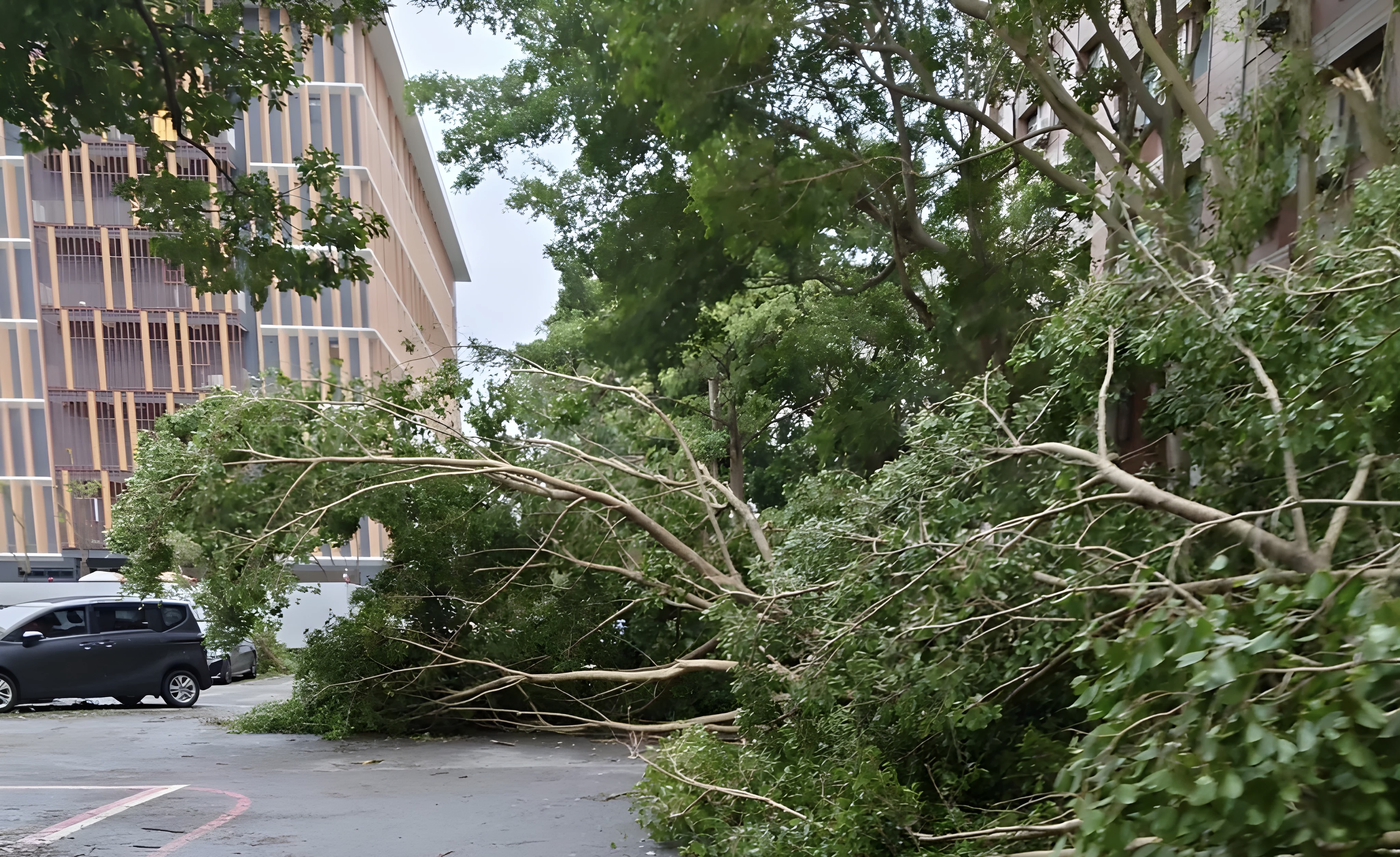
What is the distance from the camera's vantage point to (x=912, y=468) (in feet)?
→ 26.7

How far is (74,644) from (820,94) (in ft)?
43.4

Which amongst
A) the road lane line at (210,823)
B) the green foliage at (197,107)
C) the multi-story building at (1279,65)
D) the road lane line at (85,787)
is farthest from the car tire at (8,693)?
the multi-story building at (1279,65)

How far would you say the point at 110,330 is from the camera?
46.3m

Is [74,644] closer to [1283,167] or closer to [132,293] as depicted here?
[1283,167]

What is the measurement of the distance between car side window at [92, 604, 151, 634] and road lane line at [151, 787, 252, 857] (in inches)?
336

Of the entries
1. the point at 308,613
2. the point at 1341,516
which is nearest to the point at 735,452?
the point at 308,613

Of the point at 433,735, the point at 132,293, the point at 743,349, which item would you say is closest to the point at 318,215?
the point at 433,735

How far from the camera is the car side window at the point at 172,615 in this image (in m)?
17.5

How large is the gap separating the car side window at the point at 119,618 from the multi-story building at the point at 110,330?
86.9 feet

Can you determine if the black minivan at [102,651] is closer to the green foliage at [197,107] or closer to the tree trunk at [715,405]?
the green foliage at [197,107]

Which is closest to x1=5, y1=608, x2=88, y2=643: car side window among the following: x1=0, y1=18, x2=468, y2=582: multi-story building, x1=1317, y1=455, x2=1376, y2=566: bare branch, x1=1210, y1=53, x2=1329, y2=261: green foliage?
x1=1210, y1=53, x2=1329, y2=261: green foliage

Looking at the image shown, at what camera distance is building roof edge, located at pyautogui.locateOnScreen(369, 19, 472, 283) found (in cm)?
4778

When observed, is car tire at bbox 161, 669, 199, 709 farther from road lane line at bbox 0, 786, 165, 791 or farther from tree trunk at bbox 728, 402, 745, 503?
tree trunk at bbox 728, 402, 745, 503

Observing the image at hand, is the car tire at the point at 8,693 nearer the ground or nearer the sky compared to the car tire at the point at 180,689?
nearer the sky
